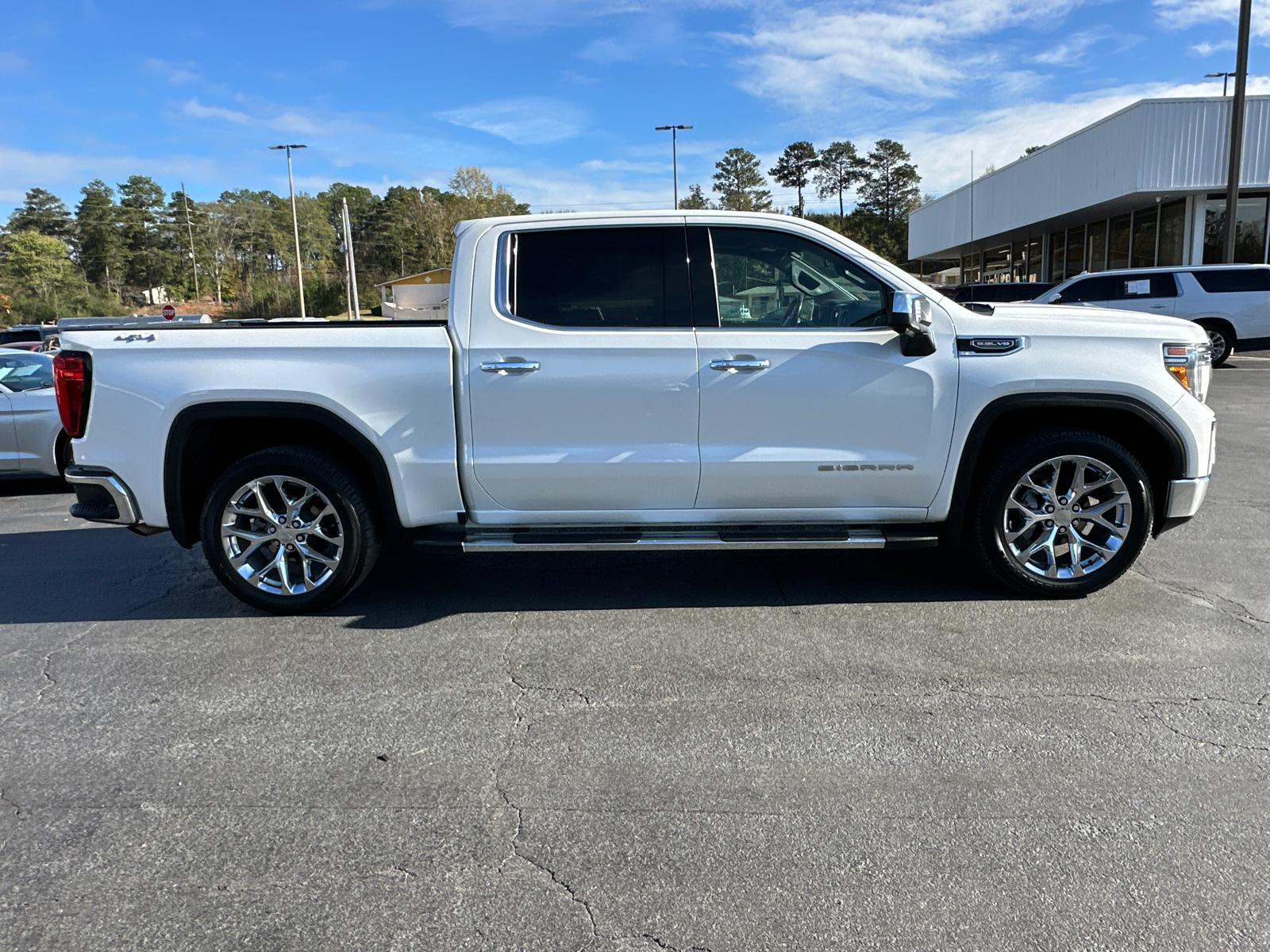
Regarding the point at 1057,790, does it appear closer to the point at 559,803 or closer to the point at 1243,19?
the point at 559,803

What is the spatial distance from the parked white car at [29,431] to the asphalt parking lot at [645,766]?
4.21 m

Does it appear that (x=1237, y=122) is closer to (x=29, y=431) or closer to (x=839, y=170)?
(x=29, y=431)

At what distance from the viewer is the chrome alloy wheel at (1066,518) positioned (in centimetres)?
473

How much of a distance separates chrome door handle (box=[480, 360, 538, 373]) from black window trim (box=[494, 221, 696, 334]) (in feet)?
0.69

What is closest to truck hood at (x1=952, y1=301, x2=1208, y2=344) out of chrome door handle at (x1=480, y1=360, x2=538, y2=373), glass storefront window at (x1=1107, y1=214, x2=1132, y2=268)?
chrome door handle at (x1=480, y1=360, x2=538, y2=373)

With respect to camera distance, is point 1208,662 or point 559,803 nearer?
point 559,803

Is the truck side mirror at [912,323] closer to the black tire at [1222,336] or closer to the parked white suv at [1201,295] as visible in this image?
the parked white suv at [1201,295]

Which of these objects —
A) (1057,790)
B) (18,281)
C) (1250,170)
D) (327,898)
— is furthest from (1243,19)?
(18,281)

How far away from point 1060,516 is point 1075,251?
1307 inches

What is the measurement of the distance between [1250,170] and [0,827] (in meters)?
28.4

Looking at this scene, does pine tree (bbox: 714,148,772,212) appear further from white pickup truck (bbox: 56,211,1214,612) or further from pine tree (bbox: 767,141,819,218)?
white pickup truck (bbox: 56,211,1214,612)

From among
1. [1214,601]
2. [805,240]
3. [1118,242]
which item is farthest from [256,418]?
[1118,242]

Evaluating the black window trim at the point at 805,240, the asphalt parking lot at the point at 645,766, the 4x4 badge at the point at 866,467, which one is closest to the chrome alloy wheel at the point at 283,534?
the asphalt parking lot at the point at 645,766

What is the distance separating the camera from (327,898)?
2.54 meters
